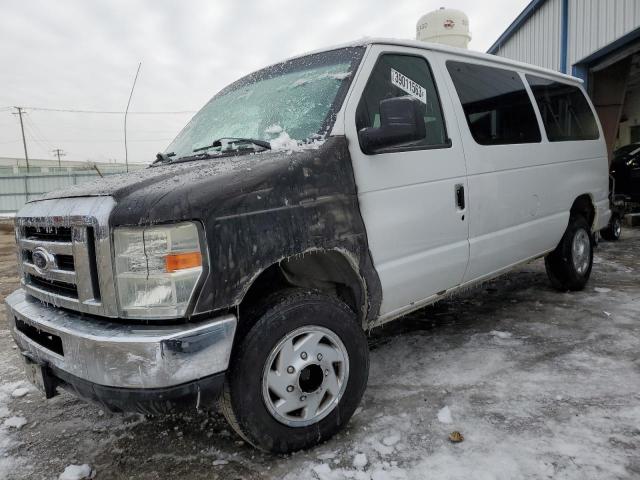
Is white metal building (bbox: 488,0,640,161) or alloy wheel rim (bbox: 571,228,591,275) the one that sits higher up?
white metal building (bbox: 488,0,640,161)

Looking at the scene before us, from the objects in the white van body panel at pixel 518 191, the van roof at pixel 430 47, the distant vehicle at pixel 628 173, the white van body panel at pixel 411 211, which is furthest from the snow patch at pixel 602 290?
the distant vehicle at pixel 628 173

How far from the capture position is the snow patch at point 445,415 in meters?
2.51

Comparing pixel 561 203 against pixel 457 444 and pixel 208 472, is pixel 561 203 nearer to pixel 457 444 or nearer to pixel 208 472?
pixel 457 444

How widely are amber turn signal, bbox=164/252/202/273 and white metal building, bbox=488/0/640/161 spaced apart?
7772 mm

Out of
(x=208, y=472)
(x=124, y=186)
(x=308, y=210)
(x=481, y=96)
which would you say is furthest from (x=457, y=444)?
(x=481, y=96)

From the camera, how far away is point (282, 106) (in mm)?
2795

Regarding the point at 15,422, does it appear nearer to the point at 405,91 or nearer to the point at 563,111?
the point at 405,91

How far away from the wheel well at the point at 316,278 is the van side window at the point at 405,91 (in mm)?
742

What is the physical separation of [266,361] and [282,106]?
1.52 m

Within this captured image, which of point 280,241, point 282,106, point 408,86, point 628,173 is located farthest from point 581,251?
point 628,173

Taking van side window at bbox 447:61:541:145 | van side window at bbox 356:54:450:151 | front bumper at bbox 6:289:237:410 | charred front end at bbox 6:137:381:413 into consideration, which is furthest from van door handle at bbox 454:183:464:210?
front bumper at bbox 6:289:237:410

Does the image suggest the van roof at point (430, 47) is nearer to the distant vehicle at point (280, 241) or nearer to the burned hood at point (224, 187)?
the distant vehicle at point (280, 241)

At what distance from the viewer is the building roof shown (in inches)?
416

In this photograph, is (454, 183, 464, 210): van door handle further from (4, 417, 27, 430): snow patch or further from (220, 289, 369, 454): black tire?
(4, 417, 27, 430): snow patch
